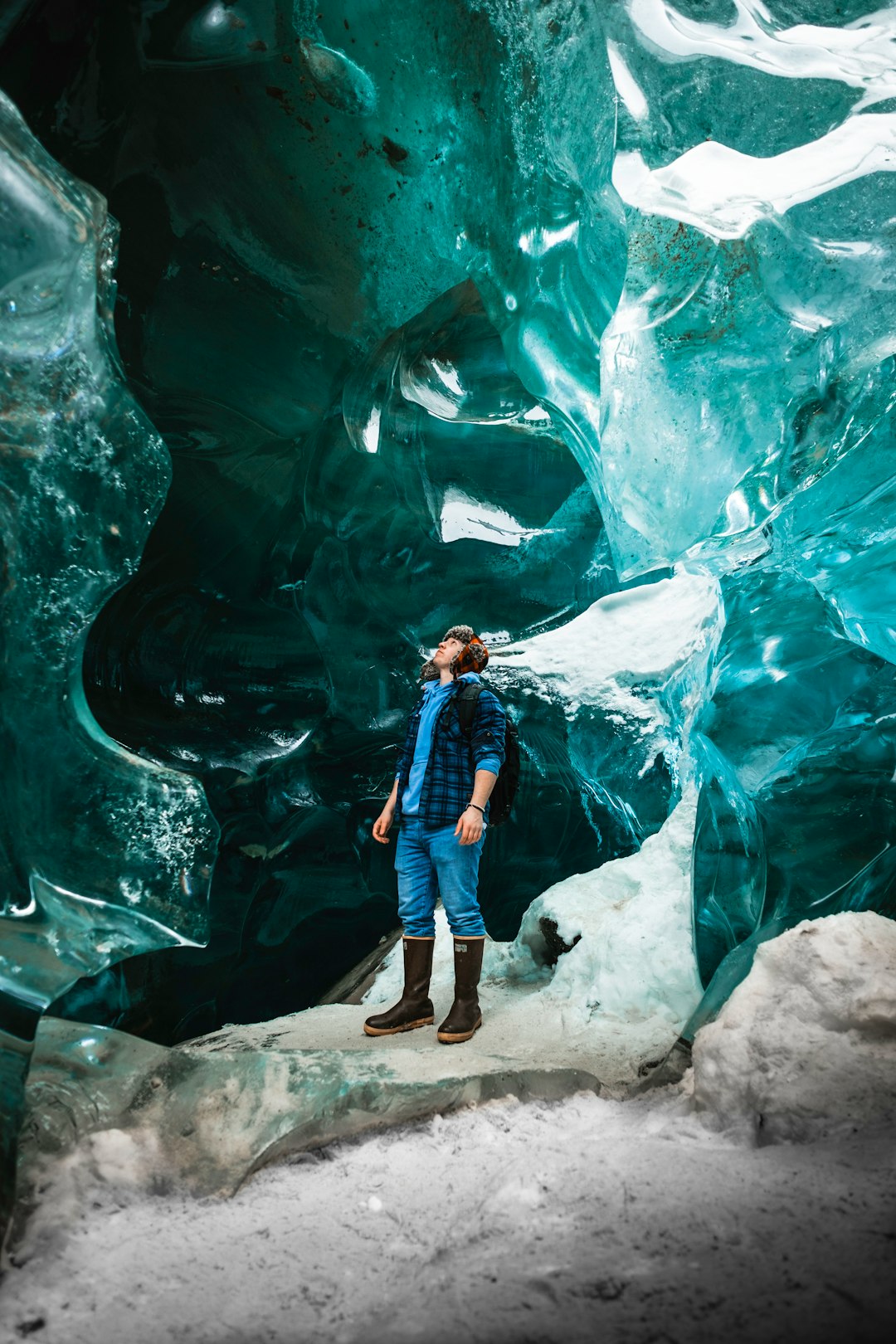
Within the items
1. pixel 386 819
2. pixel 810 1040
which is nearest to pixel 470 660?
pixel 386 819

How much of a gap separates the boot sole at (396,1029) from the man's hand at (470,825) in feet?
2.23

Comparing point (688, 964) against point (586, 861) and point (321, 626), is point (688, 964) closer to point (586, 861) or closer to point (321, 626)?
point (586, 861)

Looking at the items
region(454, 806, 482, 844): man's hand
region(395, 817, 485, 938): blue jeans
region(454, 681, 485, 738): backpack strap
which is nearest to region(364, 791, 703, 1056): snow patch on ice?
region(395, 817, 485, 938): blue jeans

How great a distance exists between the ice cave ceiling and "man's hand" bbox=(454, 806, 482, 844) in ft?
2.42

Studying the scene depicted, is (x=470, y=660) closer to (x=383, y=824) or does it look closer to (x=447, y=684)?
(x=447, y=684)

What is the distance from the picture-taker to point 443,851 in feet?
9.02

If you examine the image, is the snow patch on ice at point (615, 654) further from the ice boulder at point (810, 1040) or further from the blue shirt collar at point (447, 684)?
the ice boulder at point (810, 1040)

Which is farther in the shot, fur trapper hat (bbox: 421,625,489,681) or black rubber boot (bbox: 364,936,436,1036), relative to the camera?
fur trapper hat (bbox: 421,625,489,681)

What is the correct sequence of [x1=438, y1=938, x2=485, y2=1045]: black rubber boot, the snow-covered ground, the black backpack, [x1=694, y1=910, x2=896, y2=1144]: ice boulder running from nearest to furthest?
the snow-covered ground < [x1=694, y1=910, x2=896, y2=1144]: ice boulder < [x1=438, y1=938, x2=485, y2=1045]: black rubber boot < the black backpack

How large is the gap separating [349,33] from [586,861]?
348cm

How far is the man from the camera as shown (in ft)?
8.98

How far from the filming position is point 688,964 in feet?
9.91

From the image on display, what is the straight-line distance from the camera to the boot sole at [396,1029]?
2.77 m

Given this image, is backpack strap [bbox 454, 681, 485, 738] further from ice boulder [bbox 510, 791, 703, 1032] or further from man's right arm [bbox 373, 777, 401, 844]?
ice boulder [bbox 510, 791, 703, 1032]
